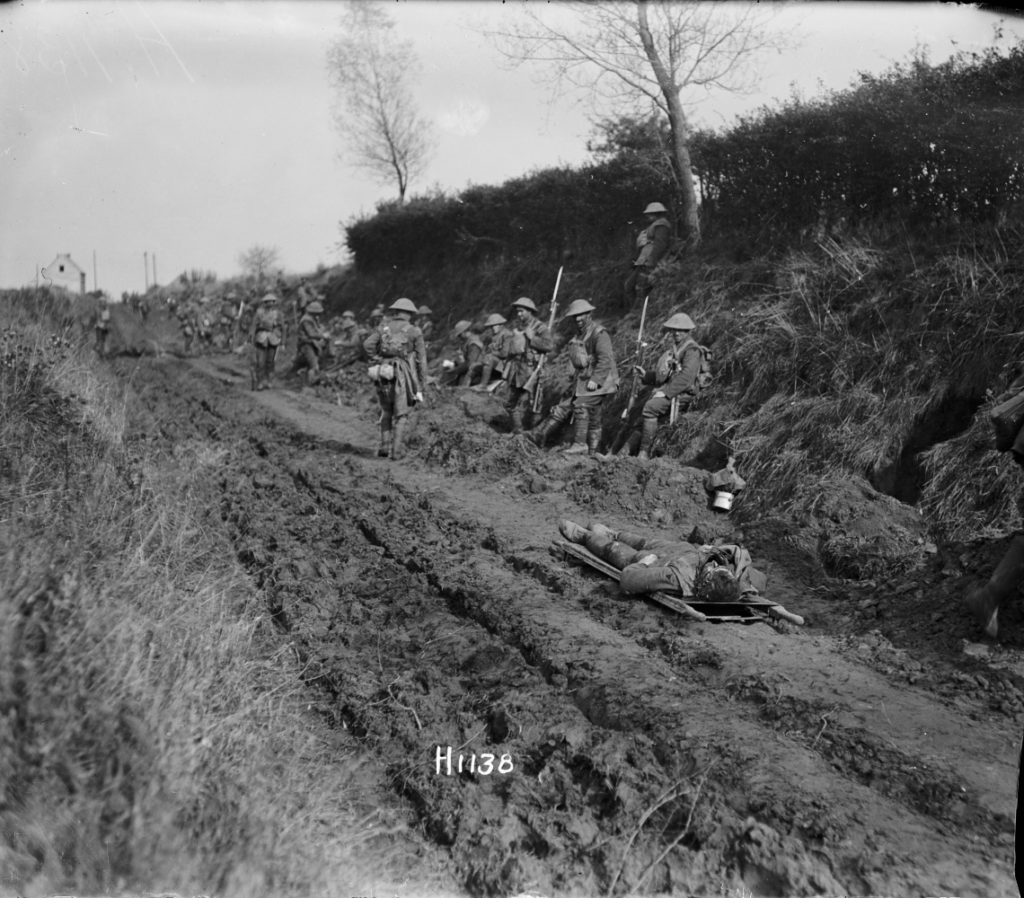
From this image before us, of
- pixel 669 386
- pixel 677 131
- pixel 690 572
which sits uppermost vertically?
pixel 677 131

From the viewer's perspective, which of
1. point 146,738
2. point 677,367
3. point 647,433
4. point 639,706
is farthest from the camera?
point 677,367

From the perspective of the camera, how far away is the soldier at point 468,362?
1753cm

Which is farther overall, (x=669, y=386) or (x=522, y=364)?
(x=522, y=364)

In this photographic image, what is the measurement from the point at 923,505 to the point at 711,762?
4739 millimetres

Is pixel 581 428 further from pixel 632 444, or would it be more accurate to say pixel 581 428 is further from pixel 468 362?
pixel 468 362

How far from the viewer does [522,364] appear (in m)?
14.0

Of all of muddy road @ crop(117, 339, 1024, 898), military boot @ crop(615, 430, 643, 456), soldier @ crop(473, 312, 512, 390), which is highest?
soldier @ crop(473, 312, 512, 390)

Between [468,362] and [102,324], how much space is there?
1288 centimetres

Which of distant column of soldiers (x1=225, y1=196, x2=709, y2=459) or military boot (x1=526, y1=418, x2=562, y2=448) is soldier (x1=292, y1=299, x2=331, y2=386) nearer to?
distant column of soldiers (x1=225, y1=196, x2=709, y2=459)

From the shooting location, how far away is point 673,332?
12602 millimetres

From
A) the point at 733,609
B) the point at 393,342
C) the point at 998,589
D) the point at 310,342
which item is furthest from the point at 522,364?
the point at 998,589

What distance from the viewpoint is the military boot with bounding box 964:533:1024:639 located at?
5109mm

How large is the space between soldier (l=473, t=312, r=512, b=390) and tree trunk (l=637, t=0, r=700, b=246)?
3.35 m

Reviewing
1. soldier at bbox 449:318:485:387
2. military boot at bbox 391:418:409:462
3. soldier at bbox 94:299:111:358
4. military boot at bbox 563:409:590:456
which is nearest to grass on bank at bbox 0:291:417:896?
military boot at bbox 391:418:409:462
